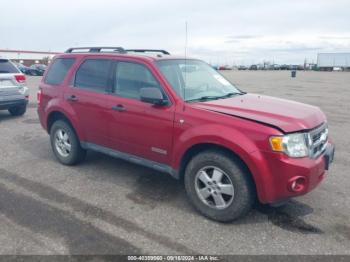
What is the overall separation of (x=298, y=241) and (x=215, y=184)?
1.00 m

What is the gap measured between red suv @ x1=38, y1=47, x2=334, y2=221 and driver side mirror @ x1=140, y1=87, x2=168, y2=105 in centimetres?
1

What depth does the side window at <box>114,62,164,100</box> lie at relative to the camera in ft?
→ 13.2

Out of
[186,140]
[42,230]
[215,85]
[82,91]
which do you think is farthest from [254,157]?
[82,91]

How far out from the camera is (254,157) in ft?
10.1

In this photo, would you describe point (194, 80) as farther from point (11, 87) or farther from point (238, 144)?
point (11, 87)

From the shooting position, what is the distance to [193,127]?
348cm

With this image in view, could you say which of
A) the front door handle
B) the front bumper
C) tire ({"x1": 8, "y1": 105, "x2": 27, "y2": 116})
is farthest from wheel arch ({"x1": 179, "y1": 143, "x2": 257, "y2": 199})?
tire ({"x1": 8, "y1": 105, "x2": 27, "y2": 116})

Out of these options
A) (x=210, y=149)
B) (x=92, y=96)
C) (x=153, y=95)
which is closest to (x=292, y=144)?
(x=210, y=149)

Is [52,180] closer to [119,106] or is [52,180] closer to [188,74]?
[119,106]

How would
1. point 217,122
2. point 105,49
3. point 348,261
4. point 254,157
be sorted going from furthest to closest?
1. point 105,49
2. point 217,122
3. point 254,157
4. point 348,261

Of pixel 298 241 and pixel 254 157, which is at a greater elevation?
pixel 254 157

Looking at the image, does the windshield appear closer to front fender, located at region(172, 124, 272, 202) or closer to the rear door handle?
front fender, located at region(172, 124, 272, 202)

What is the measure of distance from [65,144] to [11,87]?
14.6 feet

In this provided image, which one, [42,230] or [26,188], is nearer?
[42,230]
